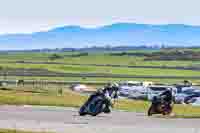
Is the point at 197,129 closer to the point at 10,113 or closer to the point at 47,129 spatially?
the point at 47,129

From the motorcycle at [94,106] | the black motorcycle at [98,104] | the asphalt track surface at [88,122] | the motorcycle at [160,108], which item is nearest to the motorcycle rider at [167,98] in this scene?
the motorcycle at [160,108]

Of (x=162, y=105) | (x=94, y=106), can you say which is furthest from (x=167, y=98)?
(x=94, y=106)

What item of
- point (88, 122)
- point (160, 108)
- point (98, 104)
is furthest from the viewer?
point (160, 108)

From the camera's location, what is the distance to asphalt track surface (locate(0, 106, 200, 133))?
24.2 m

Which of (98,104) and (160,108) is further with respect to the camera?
→ (160,108)

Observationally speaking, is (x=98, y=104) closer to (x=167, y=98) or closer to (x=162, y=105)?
(x=162, y=105)

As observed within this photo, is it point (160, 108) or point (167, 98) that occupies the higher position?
point (167, 98)

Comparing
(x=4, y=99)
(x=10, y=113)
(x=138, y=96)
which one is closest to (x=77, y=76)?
(x=138, y=96)

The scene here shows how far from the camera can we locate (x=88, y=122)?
27.2 meters

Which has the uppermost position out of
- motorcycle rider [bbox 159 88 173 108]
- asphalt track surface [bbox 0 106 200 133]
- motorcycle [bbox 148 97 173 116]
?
motorcycle rider [bbox 159 88 173 108]

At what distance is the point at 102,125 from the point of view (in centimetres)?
2578

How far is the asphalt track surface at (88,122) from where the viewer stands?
2423cm

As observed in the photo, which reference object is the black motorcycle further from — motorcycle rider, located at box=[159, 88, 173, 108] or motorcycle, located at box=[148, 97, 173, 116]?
motorcycle rider, located at box=[159, 88, 173, 108]

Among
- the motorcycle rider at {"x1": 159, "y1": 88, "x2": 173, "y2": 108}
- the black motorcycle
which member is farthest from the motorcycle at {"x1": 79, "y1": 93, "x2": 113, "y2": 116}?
the motorcycle rider at {"x1": 159, "y1": 88, "x2": 173, "y2": 108}
